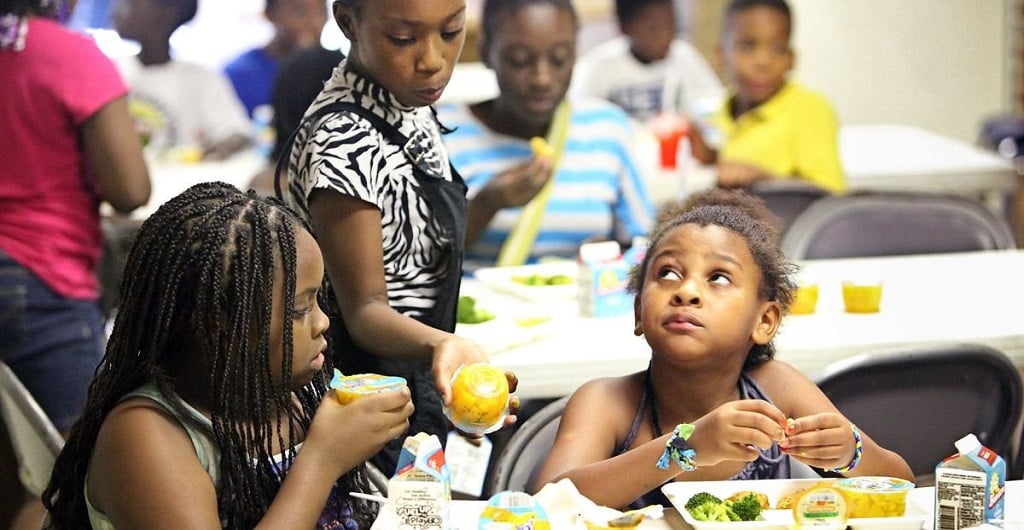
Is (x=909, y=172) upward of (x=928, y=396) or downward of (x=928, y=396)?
downward

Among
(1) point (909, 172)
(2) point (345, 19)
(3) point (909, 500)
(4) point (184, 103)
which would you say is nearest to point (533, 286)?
(2) point (345, 19)

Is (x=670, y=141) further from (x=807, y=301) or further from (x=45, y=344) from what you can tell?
(x=45, y=344)

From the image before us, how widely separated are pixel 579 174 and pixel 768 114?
1.63m

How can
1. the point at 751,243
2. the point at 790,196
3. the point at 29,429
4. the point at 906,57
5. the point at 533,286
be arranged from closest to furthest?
1. the point at 751,243
2. the point at 29,429
3. the point at 533,286
4. the point at 790,196
5. the point at 906,57

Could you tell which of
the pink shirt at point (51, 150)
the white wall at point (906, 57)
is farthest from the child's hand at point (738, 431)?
the white wall at point (906, 57)

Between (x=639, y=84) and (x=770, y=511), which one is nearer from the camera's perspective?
(x=770, y=511)

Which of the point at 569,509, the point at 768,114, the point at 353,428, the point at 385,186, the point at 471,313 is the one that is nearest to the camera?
the point at 353,428

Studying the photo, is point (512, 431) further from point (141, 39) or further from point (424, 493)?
point (141, 39)

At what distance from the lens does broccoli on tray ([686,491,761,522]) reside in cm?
191

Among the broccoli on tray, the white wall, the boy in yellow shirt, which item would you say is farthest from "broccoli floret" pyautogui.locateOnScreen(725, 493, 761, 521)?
the white wall

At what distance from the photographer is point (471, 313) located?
3131 millimetres

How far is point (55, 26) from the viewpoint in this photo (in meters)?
3.02

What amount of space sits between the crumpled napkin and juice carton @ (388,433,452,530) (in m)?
0.17

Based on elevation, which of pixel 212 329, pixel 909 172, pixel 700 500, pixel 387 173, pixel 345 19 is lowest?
pixel 909 172
